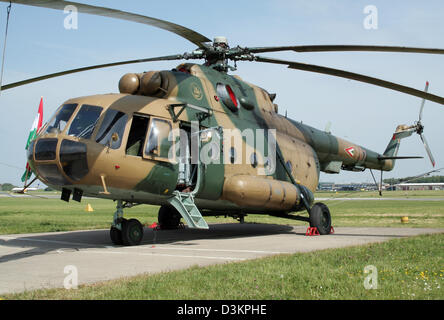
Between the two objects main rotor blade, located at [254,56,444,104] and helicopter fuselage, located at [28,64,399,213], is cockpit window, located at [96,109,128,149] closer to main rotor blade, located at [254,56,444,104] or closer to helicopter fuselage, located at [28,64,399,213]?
helicopter fuselage, located at [28,64,399,213]

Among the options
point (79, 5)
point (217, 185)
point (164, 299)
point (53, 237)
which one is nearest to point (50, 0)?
point (79, 5)

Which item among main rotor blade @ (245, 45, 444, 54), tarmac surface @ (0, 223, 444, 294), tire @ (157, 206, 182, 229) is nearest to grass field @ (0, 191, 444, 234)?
tire @ (157, 206, 182, 229)

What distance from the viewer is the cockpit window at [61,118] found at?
9648mm

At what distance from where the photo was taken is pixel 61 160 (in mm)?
9125

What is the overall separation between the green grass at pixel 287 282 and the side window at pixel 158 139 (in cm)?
388

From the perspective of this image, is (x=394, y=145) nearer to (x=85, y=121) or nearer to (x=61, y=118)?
(x=85, y=121)

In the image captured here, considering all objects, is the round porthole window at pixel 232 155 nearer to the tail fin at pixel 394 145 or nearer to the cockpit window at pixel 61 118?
the cockpit window at pixel 61 118

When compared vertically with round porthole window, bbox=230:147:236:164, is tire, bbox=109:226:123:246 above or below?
below

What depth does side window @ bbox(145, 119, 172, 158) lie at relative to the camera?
1030cm

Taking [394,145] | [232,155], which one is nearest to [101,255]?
[232,155]

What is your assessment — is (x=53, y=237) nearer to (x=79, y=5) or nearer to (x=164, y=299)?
(x=79, y=5)

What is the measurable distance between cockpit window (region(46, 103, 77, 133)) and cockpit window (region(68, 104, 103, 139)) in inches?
8.5

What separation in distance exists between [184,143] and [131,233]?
2.51 metres

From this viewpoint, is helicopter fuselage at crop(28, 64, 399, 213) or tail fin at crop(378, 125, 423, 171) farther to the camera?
tail fin at crop(378, 125, 423, 171)
